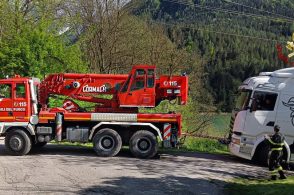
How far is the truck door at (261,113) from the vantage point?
14.5m

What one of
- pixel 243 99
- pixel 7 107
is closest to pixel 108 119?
pixel 7 107

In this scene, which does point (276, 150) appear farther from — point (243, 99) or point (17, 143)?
point (17, 143)

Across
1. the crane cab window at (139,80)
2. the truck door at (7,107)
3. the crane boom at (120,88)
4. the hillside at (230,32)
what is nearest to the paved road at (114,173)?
the truck door at (7,107)

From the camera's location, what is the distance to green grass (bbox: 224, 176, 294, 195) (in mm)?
10323

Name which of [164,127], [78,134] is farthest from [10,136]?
[164,127]

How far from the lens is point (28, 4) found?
33062 mm

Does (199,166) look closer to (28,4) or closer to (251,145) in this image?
(251,145)

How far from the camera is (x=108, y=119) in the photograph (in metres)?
14.5

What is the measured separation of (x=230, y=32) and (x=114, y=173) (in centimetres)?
10240

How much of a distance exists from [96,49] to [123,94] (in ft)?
64.3

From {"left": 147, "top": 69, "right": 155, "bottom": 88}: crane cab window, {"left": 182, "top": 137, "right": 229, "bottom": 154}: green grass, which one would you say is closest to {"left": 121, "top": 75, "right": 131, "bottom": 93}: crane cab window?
{"left": 147, "top": 69, "right": 155, "bottom": 88}: crane cab window

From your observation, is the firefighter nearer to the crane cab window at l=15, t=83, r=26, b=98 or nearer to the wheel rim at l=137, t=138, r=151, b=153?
the wheel rim at l=137, t=138, r=151, b=153

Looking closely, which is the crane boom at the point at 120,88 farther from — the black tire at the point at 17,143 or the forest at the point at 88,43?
the forest at the point at 88,43

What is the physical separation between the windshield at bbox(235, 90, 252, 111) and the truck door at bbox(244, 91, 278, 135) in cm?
30
